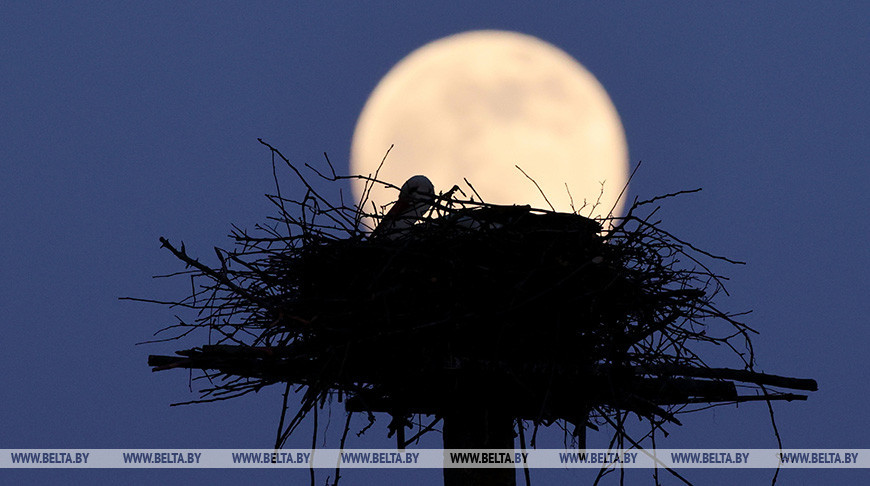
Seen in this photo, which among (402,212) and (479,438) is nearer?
(402,212)

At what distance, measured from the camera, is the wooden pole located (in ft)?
18.1

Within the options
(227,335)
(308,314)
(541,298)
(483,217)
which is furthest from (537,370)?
(227,335)

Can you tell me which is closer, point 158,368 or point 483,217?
point 158,368

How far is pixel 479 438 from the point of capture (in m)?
5.56

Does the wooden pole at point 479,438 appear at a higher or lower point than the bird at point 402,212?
lower

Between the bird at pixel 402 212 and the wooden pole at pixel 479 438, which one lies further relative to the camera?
the wooden pole at pixel 479 438

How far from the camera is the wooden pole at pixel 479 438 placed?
5516 mm

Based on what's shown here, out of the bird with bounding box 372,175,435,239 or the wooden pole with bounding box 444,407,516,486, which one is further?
the wooden pole with bounding box 444,407,516,486

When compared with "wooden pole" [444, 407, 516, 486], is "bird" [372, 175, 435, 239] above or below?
above

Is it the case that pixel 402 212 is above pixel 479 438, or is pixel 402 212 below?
above

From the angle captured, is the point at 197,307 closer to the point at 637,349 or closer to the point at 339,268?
the point at 339,268

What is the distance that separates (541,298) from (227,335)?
4.78 feet

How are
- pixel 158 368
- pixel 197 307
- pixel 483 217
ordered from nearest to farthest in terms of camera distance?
pixel 158 368 < pixel 483 217 < pixel 197 307

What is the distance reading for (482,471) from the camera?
18.1ft
